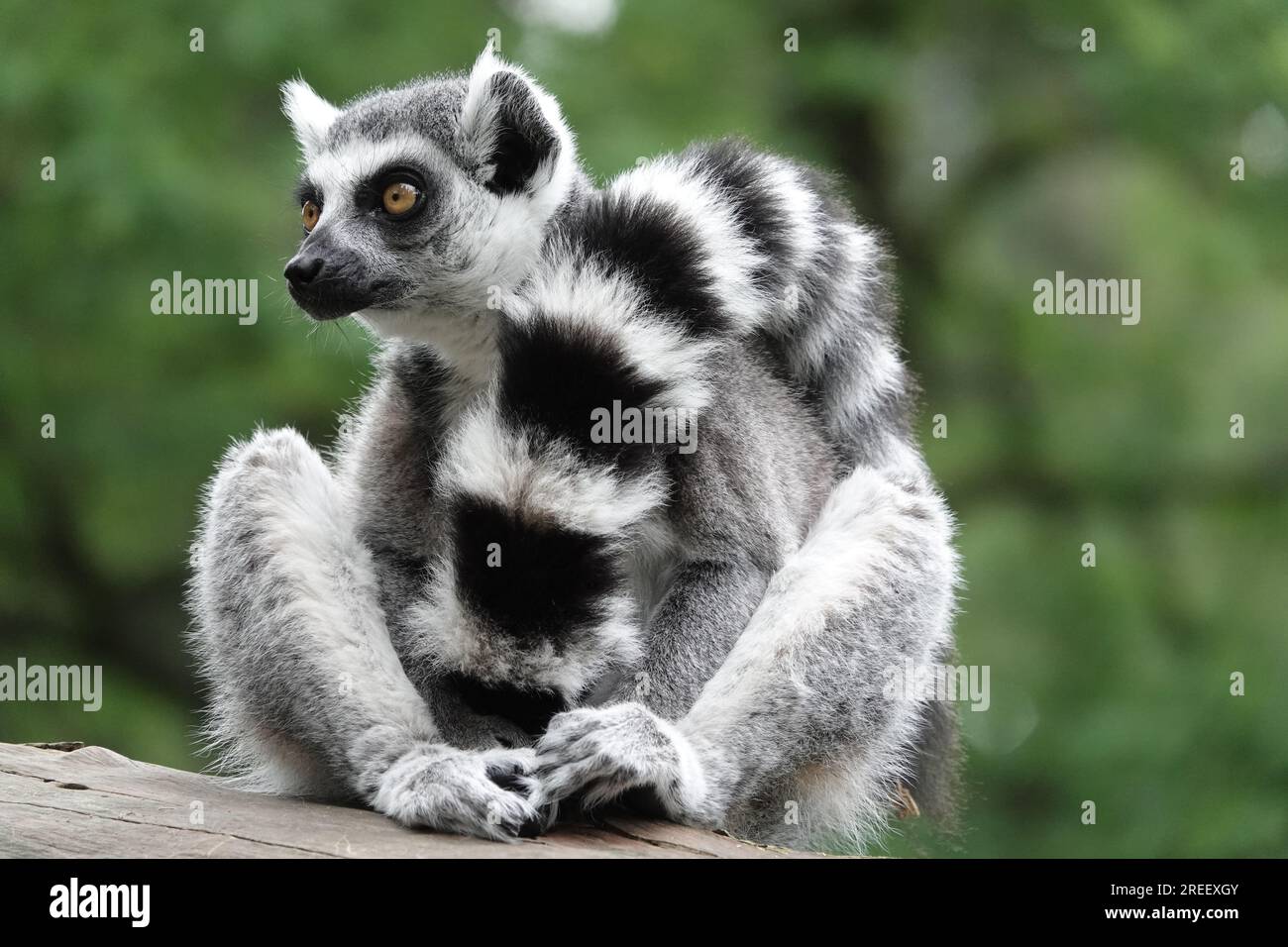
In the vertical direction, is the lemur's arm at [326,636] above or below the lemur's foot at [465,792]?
above

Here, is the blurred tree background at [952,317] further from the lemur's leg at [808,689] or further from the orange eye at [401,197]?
the lemur's leg at [808,689]

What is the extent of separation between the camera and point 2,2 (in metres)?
7.46

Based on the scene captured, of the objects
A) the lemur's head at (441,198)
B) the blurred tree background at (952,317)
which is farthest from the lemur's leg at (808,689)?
the blurred tree background at (952,317)

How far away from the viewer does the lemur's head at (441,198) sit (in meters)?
4.39

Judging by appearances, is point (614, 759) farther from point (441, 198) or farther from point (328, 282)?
point (441, 198)

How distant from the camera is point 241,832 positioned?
3676 millimetres

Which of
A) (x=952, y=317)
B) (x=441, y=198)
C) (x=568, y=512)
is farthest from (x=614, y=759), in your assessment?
(x=952, y=317)

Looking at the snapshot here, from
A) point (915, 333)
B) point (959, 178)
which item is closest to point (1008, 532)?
point (915, 333)

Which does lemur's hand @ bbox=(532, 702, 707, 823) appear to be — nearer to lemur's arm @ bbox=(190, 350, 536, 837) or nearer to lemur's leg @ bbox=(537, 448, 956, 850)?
lemur's leg @ bbox=(537, 448, 956, 850)

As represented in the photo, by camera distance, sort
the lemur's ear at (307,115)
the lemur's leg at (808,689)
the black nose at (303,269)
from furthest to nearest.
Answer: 1. the lemur's ear at (307,115)
2. the black nose at (303,269)
3. the lemur's leg at (808,689)

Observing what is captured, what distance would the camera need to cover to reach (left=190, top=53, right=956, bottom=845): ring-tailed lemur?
11.7 feet

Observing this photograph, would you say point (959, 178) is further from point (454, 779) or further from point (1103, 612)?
point (454, 779)

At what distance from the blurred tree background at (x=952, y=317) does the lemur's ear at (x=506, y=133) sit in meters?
2.48

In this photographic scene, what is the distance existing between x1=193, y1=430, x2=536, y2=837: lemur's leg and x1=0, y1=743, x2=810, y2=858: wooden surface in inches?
4.5
